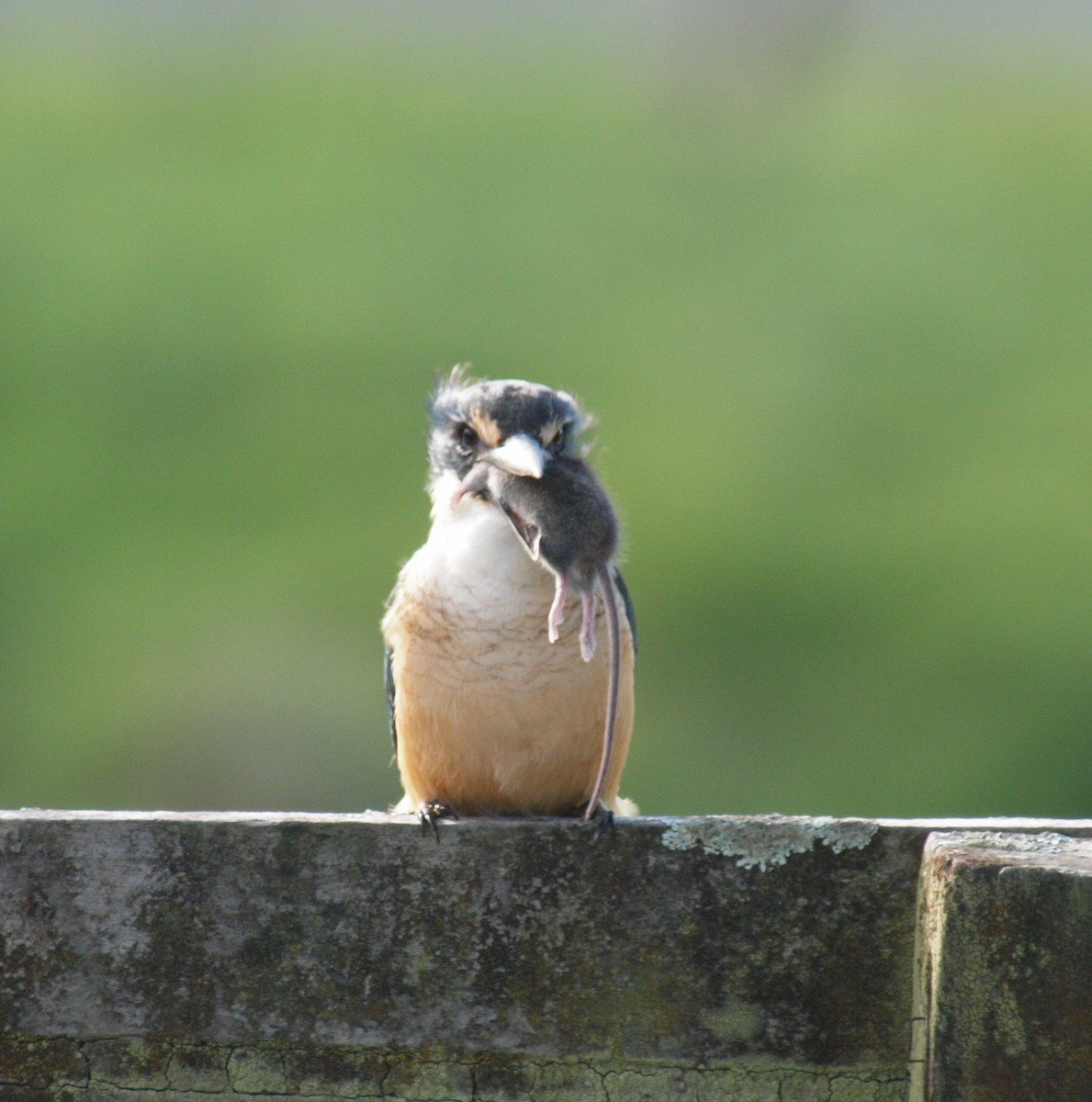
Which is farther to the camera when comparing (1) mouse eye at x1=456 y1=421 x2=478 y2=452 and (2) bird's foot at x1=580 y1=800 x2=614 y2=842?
(1) mouse eye at x1=456 y1=421 x2=478 y2=452

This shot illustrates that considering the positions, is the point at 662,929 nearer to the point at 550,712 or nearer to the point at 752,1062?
the point at 752,1062

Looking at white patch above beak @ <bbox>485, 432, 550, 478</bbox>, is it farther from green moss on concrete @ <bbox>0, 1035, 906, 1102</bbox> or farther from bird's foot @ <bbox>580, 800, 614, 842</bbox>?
green moss on concrete @ <bbox>0, 1035, 906, 1102</bbox>

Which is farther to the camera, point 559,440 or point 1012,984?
point 559,440

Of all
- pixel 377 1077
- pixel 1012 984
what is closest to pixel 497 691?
pixel 377 1077

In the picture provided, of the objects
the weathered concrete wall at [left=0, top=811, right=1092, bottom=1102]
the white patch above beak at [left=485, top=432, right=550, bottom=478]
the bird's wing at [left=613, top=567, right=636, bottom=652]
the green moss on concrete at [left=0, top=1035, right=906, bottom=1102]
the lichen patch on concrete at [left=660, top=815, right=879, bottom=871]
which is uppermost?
the white patch above beak at [left=485, top=432, right=550, bottom=478]

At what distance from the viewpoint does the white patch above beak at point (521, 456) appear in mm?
3656

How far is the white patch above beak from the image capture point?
3.66 meters

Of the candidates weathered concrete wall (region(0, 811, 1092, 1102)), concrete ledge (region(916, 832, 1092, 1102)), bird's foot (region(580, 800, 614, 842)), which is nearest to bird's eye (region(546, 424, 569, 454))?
bird's foot (region(580, 800, 614, 842))

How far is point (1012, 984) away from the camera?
2.38 m

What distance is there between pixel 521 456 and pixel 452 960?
1380mm

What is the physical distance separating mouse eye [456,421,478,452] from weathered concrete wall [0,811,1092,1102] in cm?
154

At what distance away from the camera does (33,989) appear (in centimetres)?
283

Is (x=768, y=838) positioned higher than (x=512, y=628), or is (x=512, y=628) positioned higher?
(x=512, y=628)

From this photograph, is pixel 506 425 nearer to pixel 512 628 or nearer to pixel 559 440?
pixel 559 440
